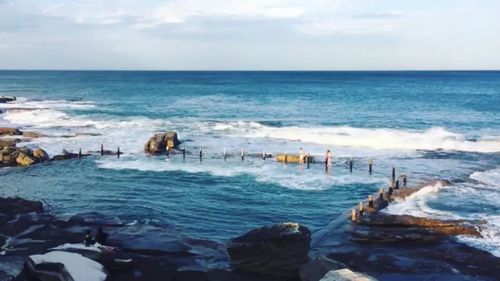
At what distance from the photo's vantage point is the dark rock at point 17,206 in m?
→ 31.5

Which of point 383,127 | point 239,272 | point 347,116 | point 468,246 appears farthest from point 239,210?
point 347,116

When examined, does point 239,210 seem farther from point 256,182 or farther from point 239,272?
point 239,272

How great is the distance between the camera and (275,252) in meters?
23.1

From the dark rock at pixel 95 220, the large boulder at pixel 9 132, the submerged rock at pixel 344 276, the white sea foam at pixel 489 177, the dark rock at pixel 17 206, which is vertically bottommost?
the dark rock at pixel 95 220

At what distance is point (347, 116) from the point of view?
8688cm

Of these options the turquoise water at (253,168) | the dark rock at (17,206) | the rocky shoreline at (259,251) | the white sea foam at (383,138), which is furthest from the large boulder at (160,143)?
the rocky shoreline at (259,251)

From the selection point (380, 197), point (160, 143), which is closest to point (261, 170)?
point (380, 197)

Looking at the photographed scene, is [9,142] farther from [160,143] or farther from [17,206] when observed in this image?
[17,206]

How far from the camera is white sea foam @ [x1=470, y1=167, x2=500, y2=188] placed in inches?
1558

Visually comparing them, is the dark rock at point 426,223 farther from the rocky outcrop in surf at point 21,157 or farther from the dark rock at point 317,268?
the rocky outcrop in surf at point 21,157

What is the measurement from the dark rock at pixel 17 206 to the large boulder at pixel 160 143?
2052 centimetres

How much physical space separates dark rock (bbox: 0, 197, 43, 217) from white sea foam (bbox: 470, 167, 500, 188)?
28690 millimetres

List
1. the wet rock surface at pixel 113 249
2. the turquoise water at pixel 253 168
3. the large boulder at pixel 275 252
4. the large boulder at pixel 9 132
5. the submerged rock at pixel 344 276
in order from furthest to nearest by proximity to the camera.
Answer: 1. the large boulder at pixel 9 132
2. the turquoise water at pixel 253 168
3. the large boulder at pixel 275 252
4. the wet rock surface at pixel 113 249
5. the submerged rock at pixel 344 276

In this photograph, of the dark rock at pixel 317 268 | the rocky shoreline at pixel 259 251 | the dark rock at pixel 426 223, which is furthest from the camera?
the dark rock at pixel 426 223
